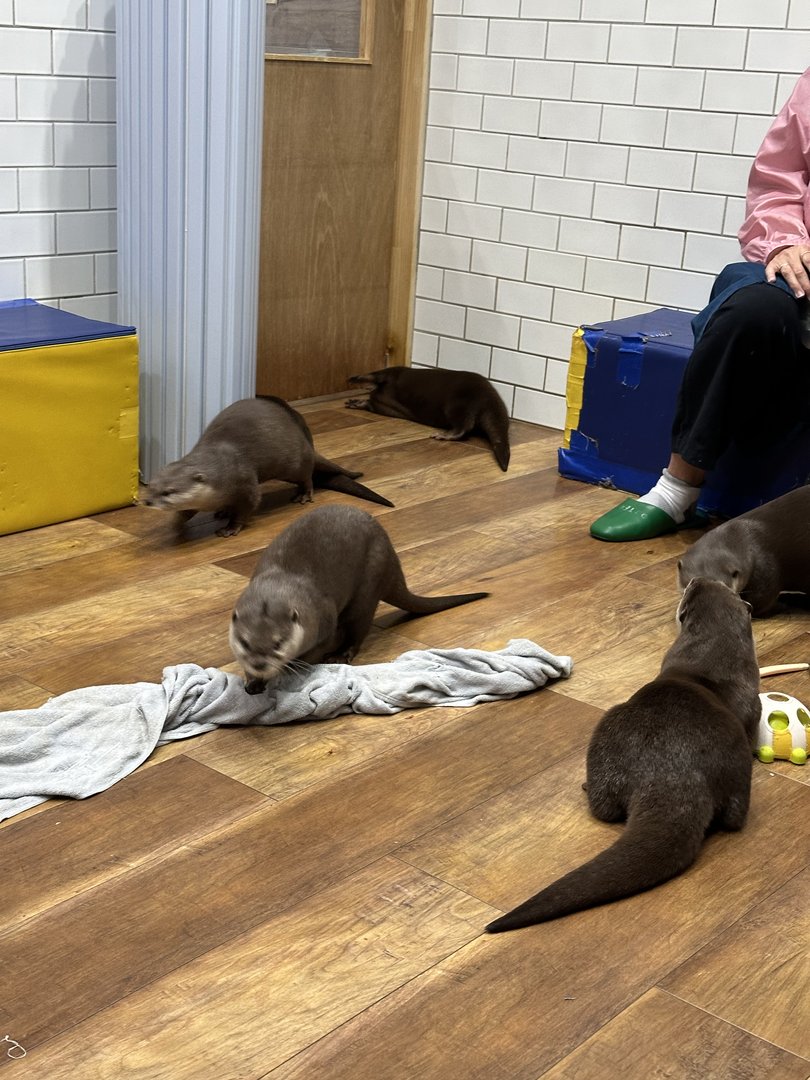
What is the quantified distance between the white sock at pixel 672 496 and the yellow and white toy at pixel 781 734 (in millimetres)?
1218

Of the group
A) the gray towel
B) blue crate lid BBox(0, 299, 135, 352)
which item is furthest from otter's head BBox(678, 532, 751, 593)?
blue crate lid BBox(0, 299, 135, 352)

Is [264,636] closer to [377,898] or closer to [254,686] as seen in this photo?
[254,686]

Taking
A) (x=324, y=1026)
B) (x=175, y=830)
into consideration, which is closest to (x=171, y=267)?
(x=175, y=830)

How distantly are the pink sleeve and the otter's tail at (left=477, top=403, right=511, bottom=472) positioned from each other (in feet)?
Result: 3.26

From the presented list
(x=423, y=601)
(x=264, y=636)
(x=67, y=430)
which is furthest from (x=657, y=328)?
(x=264, y=636)

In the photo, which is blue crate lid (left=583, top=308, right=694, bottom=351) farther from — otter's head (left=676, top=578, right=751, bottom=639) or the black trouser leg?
otter's head (left=676, top=578, right=751, bottom=639)

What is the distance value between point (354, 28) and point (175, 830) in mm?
3307

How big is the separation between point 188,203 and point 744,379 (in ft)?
5.08

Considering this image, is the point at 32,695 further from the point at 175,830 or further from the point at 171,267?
the point at 171,267

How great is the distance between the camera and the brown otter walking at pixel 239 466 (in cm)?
327

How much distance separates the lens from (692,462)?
11.3 feet

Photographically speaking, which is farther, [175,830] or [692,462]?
[692,462]

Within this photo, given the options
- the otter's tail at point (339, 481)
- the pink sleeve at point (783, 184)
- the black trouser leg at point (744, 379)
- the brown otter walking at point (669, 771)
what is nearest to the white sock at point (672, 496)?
the black trouser leg at point (744, 379)

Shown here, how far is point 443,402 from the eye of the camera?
174 inches
